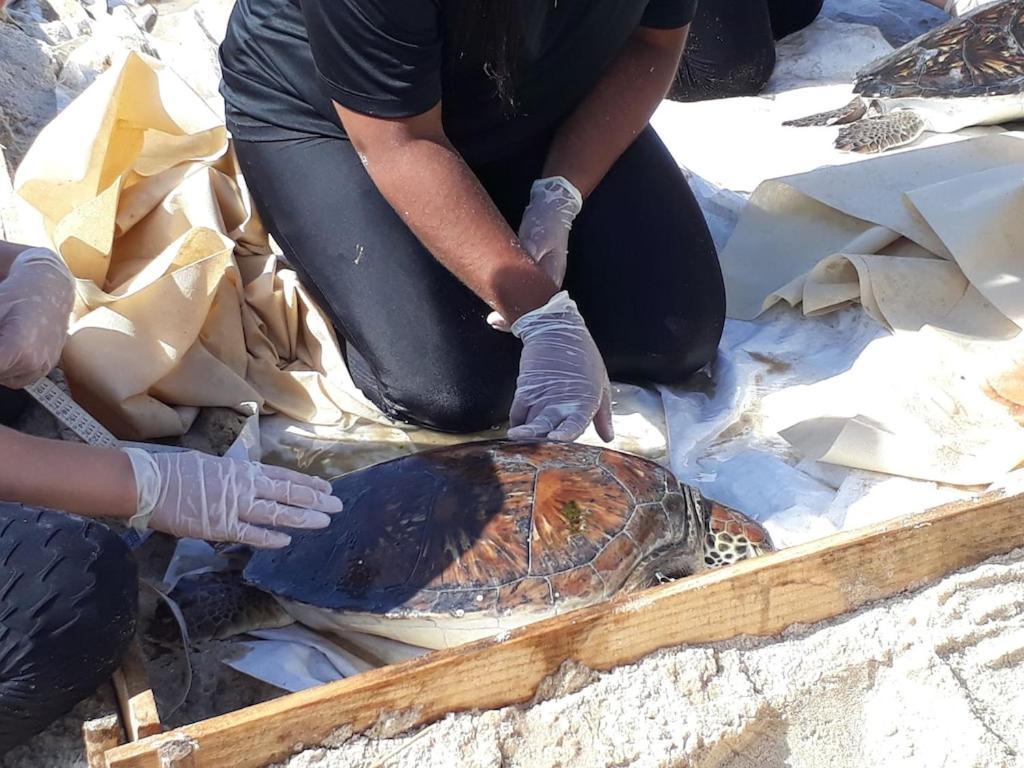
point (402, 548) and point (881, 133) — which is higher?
point (402, 548)

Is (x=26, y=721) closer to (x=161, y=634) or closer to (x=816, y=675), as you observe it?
(x=161, y=634)

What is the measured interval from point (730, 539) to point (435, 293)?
77 centimetres

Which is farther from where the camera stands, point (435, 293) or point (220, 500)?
point (435, 293)

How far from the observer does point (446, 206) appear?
5.44 feet

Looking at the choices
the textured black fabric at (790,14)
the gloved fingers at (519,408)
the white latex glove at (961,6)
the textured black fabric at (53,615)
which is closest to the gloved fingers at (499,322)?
→ the gloved fingers at (519,408)

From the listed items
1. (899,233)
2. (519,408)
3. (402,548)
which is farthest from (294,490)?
(899,233)

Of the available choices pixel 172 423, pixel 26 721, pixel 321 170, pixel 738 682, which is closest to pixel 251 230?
pixel 321 170

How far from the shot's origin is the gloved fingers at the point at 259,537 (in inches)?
56.5

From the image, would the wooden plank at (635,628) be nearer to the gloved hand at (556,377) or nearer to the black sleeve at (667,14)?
the gloved hand at (556,377)

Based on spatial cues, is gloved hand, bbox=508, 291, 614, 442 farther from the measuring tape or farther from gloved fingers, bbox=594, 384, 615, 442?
the measuring tape

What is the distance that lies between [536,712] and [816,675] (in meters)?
0.39

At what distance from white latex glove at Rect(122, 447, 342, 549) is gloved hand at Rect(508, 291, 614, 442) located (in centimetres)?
38

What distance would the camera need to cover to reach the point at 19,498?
1.29m

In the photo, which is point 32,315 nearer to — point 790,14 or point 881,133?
point 881,133
